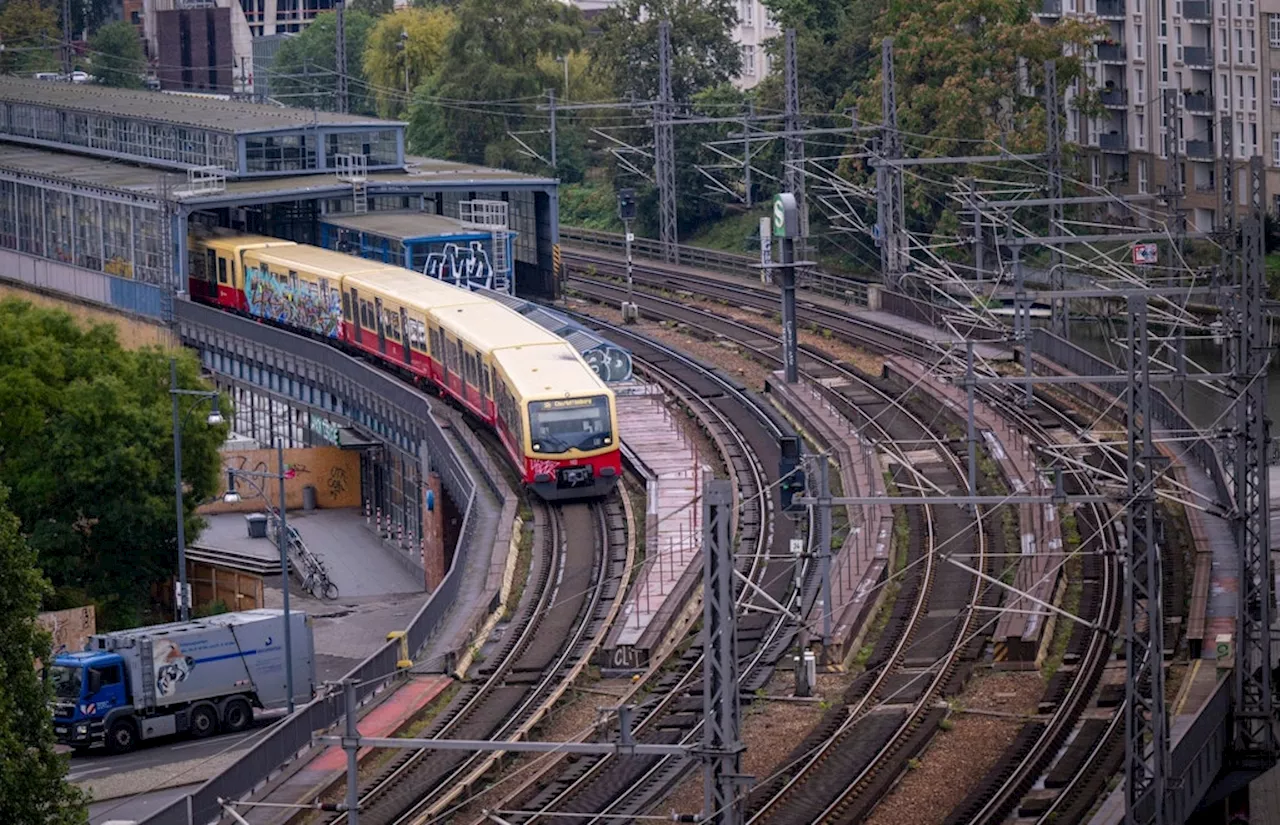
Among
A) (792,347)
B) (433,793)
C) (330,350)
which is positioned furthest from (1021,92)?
(433,793)

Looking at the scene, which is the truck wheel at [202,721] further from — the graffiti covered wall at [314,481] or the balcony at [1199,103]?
the balcony at [1199,103]

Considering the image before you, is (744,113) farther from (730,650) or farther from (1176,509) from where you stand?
(730,650)

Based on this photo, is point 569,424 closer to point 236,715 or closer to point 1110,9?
point 236,715

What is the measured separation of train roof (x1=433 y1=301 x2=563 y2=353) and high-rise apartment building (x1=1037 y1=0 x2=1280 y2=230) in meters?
28.6

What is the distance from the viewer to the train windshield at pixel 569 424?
160 feet

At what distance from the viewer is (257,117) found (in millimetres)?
84312

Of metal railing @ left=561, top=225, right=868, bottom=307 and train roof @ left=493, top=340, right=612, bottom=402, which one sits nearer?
train roof @ left=493, top=340, right=612, bottom=402

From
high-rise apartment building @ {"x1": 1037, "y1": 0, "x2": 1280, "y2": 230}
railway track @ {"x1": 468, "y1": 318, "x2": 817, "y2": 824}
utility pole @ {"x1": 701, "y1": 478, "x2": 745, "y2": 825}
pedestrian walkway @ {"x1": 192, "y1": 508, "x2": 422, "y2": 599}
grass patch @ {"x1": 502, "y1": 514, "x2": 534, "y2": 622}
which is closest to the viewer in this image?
utility pole @ {"x1": 701, "y1": 478, "x2": 745, "y2": 825}

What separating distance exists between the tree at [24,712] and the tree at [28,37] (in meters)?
107

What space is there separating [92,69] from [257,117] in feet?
176

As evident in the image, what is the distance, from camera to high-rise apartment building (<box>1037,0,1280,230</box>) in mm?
80875

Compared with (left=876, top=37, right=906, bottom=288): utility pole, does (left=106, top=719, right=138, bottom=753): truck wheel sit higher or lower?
lower

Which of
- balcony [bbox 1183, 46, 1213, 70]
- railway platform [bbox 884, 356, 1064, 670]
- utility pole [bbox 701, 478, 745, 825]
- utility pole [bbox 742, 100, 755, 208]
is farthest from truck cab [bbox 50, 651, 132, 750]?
balcony [bbox 1183, 46, 1213, 70]

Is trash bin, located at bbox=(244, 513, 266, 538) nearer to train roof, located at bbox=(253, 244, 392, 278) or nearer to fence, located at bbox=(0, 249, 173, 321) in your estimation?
train roof, located at bbox=(253, 244, 392, 278)
